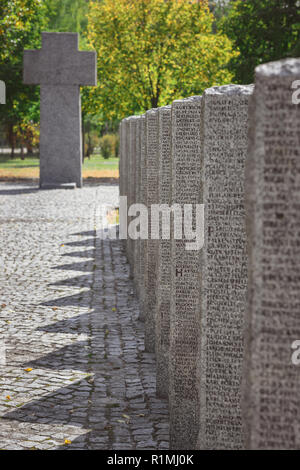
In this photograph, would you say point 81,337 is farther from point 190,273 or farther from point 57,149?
point 57,149

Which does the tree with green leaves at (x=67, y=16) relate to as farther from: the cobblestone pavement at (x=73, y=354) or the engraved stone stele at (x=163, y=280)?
the engraved stone stele at (x=163, y=280)

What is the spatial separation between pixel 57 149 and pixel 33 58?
9.44 feet

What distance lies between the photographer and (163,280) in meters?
5.42

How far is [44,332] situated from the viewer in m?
7.23

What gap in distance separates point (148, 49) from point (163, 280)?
28.7m

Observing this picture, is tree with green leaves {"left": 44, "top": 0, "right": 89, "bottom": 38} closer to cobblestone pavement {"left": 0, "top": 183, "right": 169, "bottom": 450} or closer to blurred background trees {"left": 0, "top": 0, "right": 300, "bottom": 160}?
blurred background trees {"left": 0, "top": 0, "right": 300, "bottom": 160}

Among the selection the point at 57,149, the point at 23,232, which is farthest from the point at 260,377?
the point at 57,149

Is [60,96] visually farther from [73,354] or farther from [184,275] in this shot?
[184,275]

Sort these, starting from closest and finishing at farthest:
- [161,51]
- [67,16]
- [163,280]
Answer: [163,280]
[161,51]
[67,16]

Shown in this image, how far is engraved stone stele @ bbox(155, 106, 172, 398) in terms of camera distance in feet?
17.7

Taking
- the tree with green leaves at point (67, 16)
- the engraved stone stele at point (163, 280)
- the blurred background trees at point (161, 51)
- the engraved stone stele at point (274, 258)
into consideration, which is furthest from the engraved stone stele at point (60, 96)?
the tree with green leaves at point (67, 16)

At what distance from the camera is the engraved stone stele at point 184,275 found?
4.53m

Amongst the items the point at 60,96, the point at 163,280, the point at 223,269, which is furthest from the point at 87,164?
the point at 223,269

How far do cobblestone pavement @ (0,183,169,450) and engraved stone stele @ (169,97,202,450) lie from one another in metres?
0.29
